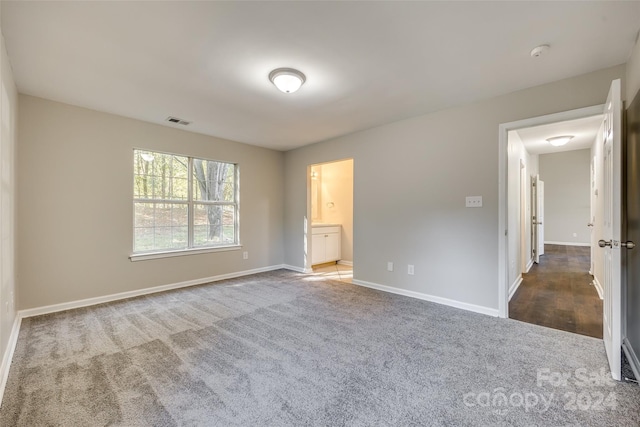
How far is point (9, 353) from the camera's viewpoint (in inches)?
83.7

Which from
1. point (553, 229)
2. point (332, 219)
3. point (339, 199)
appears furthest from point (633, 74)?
point (553, 229)

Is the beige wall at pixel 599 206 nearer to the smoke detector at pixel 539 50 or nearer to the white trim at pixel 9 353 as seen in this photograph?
the smoke detector at pixel 539 50

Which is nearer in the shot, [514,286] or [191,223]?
[514,286]

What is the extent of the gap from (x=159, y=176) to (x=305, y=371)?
138 inches

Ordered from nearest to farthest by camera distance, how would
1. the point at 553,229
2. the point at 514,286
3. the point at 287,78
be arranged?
the point at 287,78
the point at 514,286
the point at 553,229

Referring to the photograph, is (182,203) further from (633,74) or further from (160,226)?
(633,74)

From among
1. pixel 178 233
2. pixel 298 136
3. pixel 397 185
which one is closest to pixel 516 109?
pixel 397 185

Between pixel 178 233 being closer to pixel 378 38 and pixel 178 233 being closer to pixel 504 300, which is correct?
pixel 378 38

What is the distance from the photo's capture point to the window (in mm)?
3892

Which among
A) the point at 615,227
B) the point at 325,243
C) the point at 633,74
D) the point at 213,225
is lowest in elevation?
the point at 325,243

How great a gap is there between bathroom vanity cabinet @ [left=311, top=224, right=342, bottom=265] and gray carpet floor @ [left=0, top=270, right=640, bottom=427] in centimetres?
242

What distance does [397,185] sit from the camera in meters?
3.86

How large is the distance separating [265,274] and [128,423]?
11.8 ft

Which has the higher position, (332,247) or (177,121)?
(177,121)
